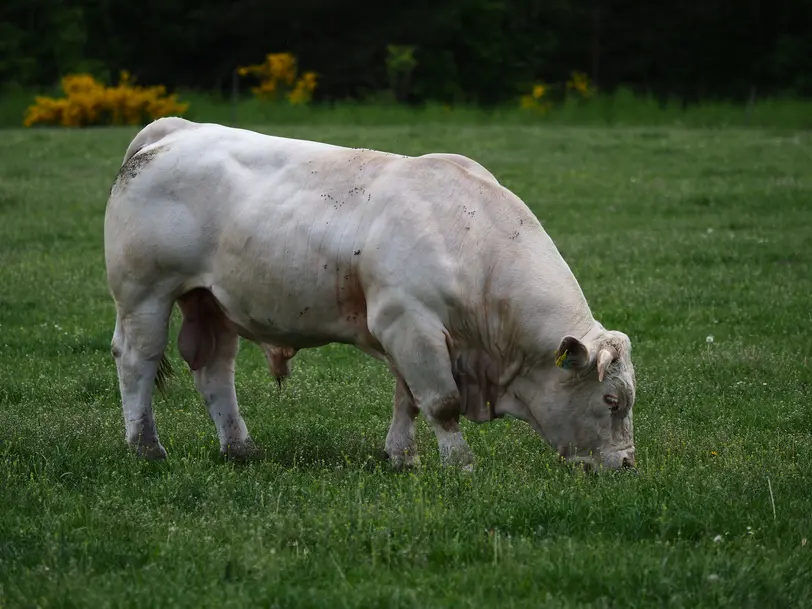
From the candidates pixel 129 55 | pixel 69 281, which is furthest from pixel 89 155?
pixel 129 55

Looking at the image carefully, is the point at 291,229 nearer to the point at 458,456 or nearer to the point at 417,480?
the point at 458,456

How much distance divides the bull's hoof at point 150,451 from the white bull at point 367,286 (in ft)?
0.04

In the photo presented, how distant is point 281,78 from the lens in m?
42.9

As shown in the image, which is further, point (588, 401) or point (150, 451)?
point (150, 451)

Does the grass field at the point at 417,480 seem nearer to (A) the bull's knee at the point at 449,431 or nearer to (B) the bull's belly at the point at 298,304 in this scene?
(A) the bull's knee at the point at 449,431

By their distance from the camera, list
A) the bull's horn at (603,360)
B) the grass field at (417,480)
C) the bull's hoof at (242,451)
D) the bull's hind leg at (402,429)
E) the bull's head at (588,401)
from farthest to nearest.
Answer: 1. the bull's hoof at (242,451)
2. the bull's hind leg at (402,429)
3. the bull's head at (588,401)
4. the bull's horn at (603,360)
5. the grass field at (417,480)

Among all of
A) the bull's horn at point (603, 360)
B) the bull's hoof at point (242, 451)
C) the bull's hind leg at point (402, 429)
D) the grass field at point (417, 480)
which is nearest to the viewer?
the grass field at point (417, 480)

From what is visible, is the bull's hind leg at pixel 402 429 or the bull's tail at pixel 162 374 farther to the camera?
the bull's tail at pixel 162 374

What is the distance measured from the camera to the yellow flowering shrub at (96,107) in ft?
107

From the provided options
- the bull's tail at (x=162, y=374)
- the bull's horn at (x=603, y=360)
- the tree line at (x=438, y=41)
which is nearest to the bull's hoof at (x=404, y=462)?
the bull's horn at (x=603, y=360)

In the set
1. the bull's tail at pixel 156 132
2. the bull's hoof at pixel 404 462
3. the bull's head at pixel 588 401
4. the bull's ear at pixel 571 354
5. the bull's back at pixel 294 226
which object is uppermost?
the bull's tail at pixel 156 132

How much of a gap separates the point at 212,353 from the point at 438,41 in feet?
127

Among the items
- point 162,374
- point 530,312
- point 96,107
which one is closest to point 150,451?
point 162,374

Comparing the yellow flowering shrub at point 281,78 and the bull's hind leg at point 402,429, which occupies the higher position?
the bull's hind leg at point 402,429
